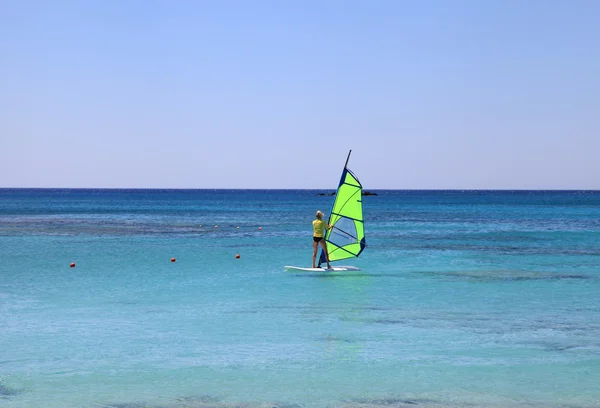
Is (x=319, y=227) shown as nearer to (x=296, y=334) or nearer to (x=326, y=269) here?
(x=326, y=269)

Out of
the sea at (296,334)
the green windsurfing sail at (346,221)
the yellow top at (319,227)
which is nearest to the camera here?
the sea at (296,334)

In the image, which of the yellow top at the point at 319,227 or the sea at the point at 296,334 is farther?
the yellow top at the point at 319,227

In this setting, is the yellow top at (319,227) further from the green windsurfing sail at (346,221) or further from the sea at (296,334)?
the sea at (296,334)

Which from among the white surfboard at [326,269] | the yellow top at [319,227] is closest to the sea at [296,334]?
the white surfboard at [326,269]

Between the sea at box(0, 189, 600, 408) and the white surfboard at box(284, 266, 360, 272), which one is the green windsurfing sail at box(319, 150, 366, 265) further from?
the sea at box(0, 189, 600, 408)

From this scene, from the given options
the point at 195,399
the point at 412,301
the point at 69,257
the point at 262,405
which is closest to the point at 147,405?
the point at 195,399

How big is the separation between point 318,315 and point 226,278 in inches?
288

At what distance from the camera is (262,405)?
945cm

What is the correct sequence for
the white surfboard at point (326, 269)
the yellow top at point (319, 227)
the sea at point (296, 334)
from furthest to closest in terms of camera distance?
the white surfboard at point (326, 269) → the yellow top at point (319, 227) → the sea at point (296, 334)

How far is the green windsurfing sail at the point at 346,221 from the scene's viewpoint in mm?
24297

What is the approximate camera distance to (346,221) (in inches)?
968

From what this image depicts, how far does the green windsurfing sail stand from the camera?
79.7 feet

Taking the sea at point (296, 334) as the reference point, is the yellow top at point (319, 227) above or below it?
above

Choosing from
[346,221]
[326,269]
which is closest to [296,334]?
[326,269]
